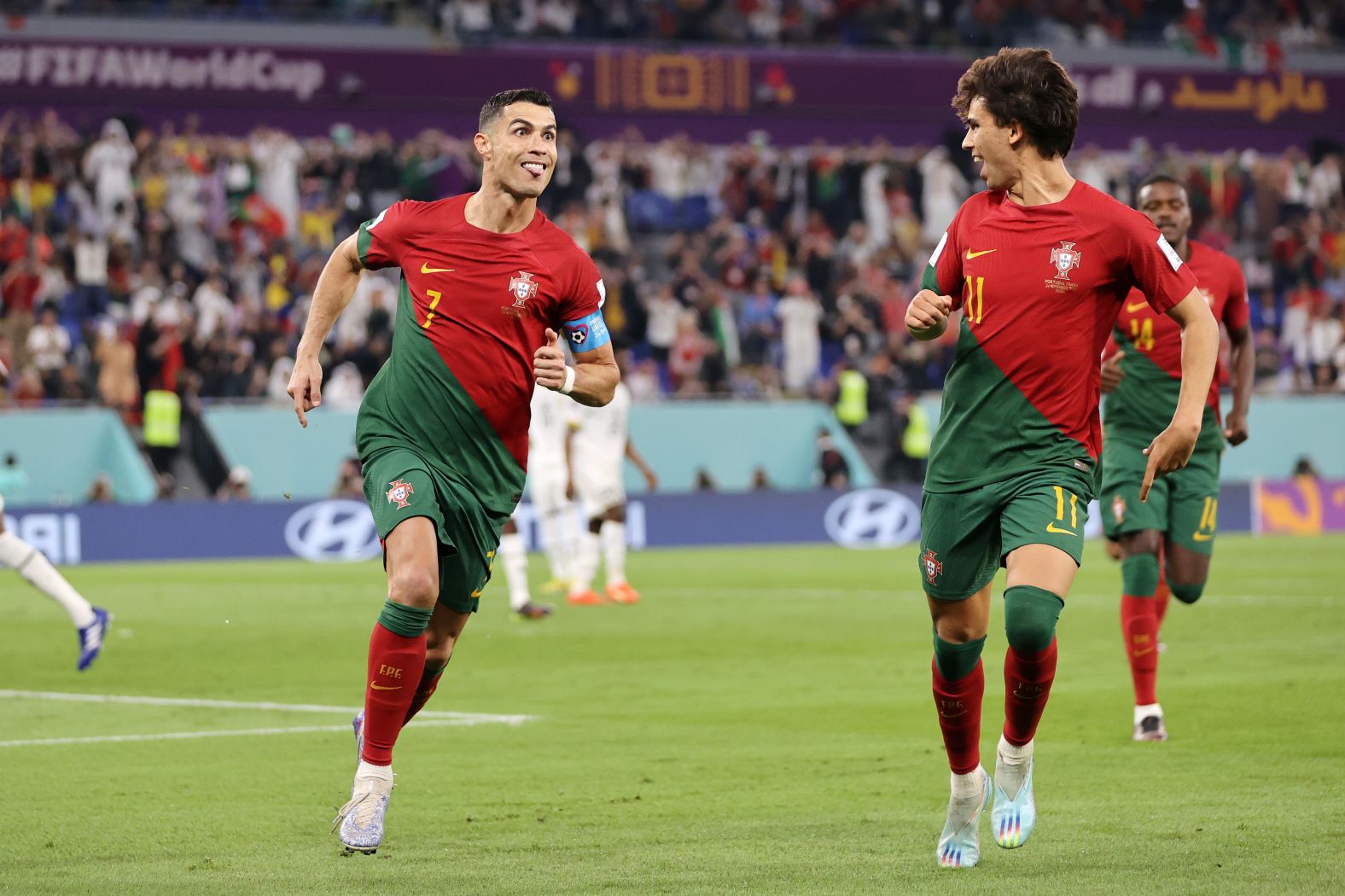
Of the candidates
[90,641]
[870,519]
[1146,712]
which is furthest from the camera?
[870,519]

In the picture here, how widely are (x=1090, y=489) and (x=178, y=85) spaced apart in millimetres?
29721

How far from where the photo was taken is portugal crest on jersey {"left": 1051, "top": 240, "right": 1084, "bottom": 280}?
6.68 meters

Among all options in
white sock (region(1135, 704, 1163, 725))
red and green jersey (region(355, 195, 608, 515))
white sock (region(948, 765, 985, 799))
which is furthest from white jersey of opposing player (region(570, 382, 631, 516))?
white sock (region(948, 765, 985, 799))

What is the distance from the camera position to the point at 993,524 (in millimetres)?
6723

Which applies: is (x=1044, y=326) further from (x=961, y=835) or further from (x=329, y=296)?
(x=329, y=296)

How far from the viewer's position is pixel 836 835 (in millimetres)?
7148

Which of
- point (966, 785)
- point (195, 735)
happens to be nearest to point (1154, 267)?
point (966, 785)

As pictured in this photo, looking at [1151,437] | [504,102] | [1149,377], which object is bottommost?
[1151,437]

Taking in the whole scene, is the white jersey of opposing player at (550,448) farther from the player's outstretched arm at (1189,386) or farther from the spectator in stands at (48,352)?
the player's outstretched arm at (1189,386)

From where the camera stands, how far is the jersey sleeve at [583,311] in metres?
7.32

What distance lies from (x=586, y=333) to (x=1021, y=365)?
1615 mm

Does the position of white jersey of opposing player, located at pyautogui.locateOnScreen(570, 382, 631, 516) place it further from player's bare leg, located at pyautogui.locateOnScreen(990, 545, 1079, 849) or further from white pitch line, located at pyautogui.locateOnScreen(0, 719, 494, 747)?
player's bare leg, located at pyautogui.locateOnScreen(990, 545, 1079, 849)

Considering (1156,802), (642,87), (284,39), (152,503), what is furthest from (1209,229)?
(1156,802)

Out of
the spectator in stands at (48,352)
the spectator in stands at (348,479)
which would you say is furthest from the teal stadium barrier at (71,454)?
the spectator in stands at (348,479)
